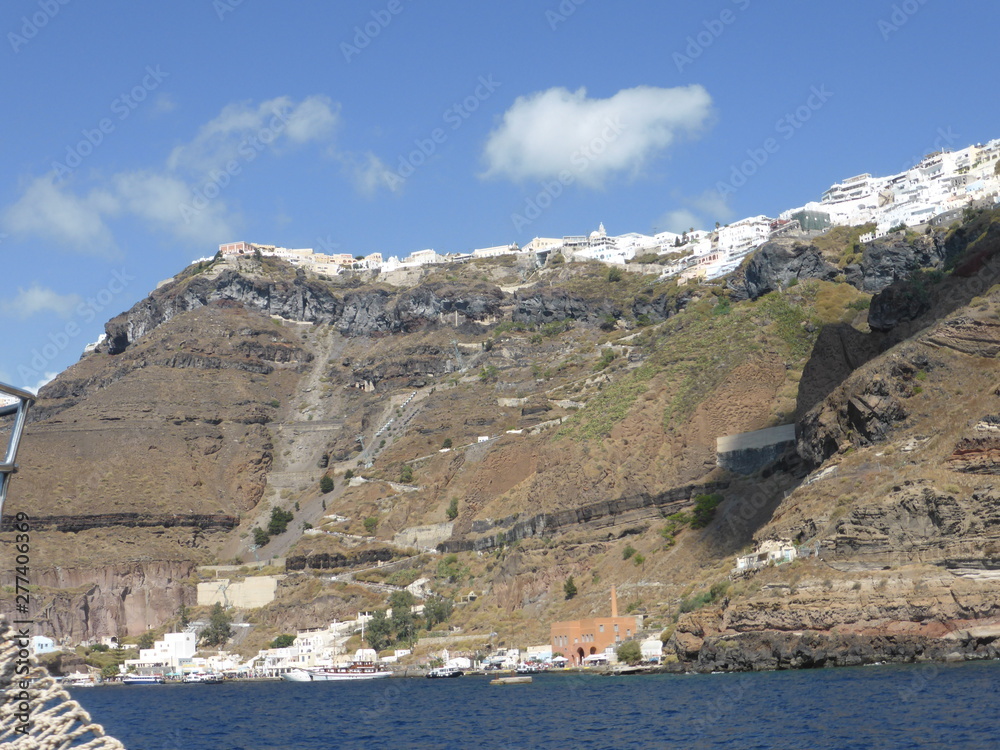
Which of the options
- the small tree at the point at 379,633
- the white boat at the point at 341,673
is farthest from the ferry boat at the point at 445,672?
the small tree at the point at 379,633

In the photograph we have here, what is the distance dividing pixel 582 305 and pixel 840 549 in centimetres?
12847

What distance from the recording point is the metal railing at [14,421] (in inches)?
326

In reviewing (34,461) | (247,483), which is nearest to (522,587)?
(247,483)

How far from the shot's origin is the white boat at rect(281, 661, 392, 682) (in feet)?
356

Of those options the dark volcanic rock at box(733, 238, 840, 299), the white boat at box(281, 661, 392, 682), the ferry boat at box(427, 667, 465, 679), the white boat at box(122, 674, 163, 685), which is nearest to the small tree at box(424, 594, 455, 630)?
the white boat at box(281, 661, 392, 682)

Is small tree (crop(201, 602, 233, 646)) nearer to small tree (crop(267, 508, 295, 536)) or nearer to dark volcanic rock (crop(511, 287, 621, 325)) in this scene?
small tree (crop(267, 508, 295, 536))

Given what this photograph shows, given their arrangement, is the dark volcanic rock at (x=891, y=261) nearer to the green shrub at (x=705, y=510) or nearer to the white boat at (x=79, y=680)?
the green shrub at (x=705, y=510)

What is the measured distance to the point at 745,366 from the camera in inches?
4776

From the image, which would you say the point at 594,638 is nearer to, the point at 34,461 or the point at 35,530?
the point at 35,530

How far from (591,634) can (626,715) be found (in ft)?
123

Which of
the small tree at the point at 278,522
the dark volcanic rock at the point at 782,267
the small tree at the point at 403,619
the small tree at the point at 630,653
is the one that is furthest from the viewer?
the dark volcanic rock at the point at 782,267

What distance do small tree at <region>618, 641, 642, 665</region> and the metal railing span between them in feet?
260

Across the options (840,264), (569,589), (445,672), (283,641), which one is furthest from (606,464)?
(840,264)

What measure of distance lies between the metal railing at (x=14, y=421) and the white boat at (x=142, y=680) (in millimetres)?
118499
